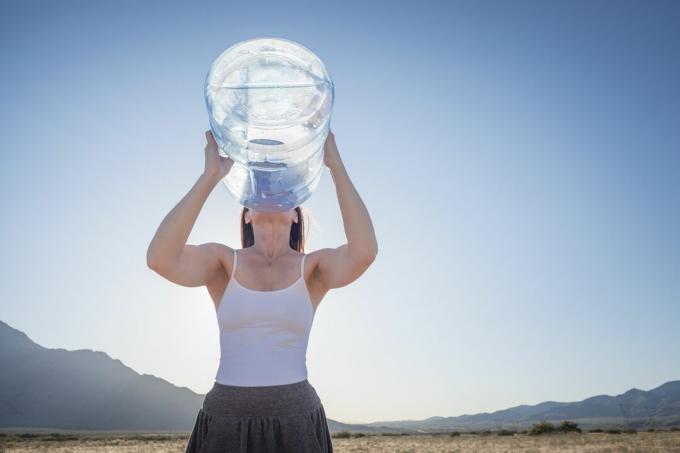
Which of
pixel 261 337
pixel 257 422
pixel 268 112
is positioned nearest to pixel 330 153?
pixel 268 112

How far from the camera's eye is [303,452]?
7.11 ft

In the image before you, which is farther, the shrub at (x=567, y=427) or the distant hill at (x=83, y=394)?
the distant hill at (x=83, y=394)

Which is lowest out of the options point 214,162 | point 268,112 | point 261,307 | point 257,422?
point 257,422

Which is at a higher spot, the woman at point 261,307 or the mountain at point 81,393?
the mountain at point 81,393

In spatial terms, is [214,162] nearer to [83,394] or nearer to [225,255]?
[225,255]

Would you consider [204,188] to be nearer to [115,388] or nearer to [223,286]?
[223,286]

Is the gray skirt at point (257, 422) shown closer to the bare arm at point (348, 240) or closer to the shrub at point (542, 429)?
the bare arm at point (348, 240)

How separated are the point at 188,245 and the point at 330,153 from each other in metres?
0.70

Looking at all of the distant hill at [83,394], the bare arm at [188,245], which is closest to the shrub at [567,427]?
the bare arm at [188,245]

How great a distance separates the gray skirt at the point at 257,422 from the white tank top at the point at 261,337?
0.04m

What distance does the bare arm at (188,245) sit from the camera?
2303 millimetres

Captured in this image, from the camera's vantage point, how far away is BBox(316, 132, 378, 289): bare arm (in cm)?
247

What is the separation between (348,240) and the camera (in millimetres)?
2492

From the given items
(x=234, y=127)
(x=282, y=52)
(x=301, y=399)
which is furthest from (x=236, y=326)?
(x=282, y=52)
